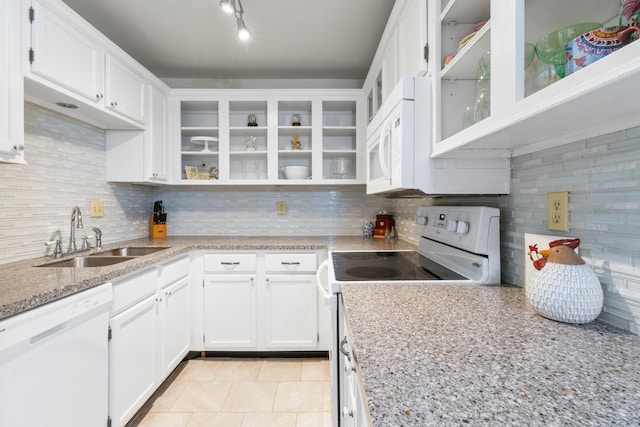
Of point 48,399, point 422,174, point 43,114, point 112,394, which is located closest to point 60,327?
point 48,399

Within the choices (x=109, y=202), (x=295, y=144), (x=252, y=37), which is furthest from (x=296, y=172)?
(x=109, y=202)

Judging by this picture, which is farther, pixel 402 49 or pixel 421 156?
pixel 402 49

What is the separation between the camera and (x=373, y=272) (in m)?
1.39

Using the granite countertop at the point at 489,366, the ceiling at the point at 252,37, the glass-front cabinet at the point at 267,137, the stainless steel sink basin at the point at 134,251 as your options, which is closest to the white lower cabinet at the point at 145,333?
the stainless steel sink basin at the point at 134,251

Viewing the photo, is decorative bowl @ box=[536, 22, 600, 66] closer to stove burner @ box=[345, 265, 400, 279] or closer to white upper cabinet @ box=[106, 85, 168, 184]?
stove burner @ box=[345, 265, 400, 279]

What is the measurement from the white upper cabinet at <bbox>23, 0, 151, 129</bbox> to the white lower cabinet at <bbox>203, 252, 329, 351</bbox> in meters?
1.18

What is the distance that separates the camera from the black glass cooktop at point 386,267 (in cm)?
126

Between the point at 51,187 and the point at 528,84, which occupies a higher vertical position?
the point at 528,84

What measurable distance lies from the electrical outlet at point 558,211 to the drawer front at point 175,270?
1.95 m

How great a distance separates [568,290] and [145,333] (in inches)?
74.2

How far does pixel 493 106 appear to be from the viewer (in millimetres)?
779

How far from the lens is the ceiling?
1891mm

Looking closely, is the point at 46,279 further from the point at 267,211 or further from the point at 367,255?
the point at 267,211

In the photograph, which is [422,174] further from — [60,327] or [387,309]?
[60,327]
